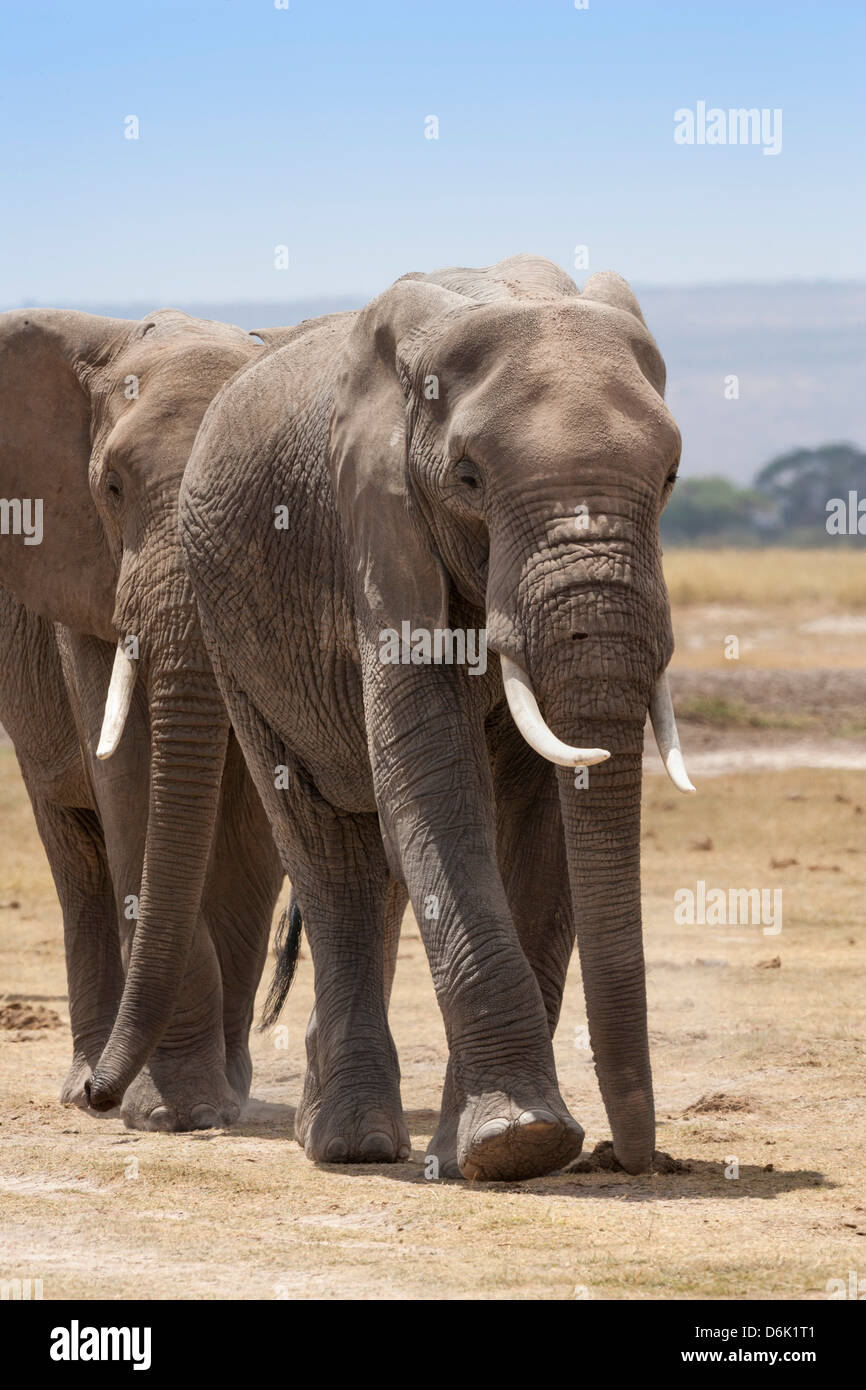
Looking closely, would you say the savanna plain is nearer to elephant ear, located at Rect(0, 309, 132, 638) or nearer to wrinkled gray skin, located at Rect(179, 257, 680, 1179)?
wrinkled gray skin, located at Rect(179, 257, 680, 1179)

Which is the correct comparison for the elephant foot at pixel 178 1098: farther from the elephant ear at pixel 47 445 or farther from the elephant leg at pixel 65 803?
the elephant ear at pixel 47 445

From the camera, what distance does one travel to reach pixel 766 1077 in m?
7.99

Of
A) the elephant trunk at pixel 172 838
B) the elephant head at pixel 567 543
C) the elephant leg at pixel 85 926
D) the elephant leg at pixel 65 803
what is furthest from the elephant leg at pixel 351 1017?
the elephant leg at pixel 65 803

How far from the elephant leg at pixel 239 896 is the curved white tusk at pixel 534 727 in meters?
2.94

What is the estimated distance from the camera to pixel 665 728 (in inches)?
224

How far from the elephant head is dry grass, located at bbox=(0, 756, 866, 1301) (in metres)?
0.50

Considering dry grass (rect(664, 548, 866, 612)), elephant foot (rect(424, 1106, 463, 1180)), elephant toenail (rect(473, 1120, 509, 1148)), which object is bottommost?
elephant foot (rect(424, 1106, 463, 1180))

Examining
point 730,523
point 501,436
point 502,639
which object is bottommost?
point 502,639

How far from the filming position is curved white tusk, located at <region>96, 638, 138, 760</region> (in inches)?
291

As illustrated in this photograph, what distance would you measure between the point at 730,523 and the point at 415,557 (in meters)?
115

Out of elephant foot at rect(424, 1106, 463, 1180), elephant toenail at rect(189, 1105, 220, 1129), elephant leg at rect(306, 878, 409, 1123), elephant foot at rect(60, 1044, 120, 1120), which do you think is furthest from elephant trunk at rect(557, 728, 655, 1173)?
elephant foot at rect(60, 1044, 120, 1120)

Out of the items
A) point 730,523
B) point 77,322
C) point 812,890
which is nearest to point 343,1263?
point 77,322

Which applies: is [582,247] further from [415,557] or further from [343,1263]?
[343,1263]

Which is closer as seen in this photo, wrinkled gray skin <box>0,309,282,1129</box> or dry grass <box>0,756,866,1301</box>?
dry grass <box>0,756,866,1301</box>
